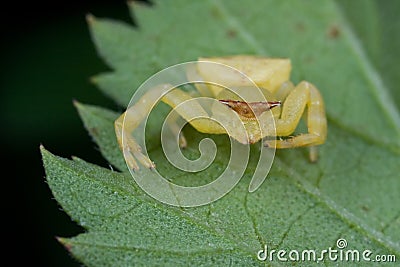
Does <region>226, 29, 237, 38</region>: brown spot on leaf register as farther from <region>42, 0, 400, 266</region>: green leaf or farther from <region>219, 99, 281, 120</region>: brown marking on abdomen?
<region>219, 99, 281, 120</region>: brown marking on abdomen

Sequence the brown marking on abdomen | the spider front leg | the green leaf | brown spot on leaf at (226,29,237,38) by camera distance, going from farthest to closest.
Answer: brown spot on leaf at (226,29,237,38) < the spider front leg < the brown marking on abdomen < the green leaf

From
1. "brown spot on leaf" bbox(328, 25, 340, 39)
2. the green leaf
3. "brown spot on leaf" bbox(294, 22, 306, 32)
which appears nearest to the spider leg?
the green leaf

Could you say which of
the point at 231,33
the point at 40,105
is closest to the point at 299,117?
the point at 231,33

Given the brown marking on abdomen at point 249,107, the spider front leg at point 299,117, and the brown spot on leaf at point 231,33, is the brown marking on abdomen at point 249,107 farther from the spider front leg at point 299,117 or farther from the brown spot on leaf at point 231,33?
the brown spot on leaf at point 231,33

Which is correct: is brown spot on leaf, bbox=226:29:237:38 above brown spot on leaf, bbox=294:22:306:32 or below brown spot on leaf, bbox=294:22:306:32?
above

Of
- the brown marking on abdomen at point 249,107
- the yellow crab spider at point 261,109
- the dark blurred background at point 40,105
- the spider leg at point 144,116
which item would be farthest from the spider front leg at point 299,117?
the dark blurred background at point 40,105

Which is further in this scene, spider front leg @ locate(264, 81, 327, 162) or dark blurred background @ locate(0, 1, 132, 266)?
dark blurred background @ locate(0, 1, 132, 266)
